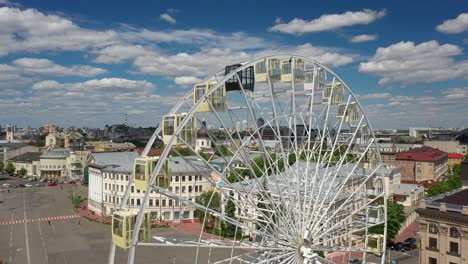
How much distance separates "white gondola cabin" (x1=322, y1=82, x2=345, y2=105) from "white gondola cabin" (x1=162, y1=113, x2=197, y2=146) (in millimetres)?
11111

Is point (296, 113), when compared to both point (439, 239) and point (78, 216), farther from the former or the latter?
point (78, 216)

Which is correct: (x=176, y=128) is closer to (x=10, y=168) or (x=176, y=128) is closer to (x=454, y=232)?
(x=454, y=232)

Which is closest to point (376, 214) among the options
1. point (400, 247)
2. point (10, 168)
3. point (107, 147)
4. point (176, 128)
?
point (176, 128)

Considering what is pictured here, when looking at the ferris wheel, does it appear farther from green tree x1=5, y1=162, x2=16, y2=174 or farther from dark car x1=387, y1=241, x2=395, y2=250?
green tree x1=5, y1=162, x2=16, y2=174

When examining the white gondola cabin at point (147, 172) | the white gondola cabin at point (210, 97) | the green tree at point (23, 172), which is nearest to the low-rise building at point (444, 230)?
the white gondola cabin at point (210, 97)

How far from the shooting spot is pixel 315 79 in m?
24.7

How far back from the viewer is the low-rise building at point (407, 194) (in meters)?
81.7

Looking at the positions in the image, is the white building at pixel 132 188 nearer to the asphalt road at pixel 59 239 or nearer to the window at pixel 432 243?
the asphalt road at pixel 59 239

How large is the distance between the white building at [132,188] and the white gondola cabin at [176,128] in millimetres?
45926

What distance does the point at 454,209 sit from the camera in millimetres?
36906

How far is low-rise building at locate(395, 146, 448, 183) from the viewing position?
11300 cm

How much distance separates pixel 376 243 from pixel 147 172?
18.3 metres

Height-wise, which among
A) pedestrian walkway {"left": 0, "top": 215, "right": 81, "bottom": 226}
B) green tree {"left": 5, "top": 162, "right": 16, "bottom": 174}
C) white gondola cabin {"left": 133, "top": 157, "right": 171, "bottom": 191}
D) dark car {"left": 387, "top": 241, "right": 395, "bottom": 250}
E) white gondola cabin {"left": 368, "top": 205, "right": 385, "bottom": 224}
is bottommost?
pedestrian walkway {"left": 0, "top": 215, "right": 81, "bottom": 226}

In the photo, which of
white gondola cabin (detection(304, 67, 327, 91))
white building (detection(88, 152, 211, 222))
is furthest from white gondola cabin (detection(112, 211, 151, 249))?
white building (detection(88, 152, 211, 222))
